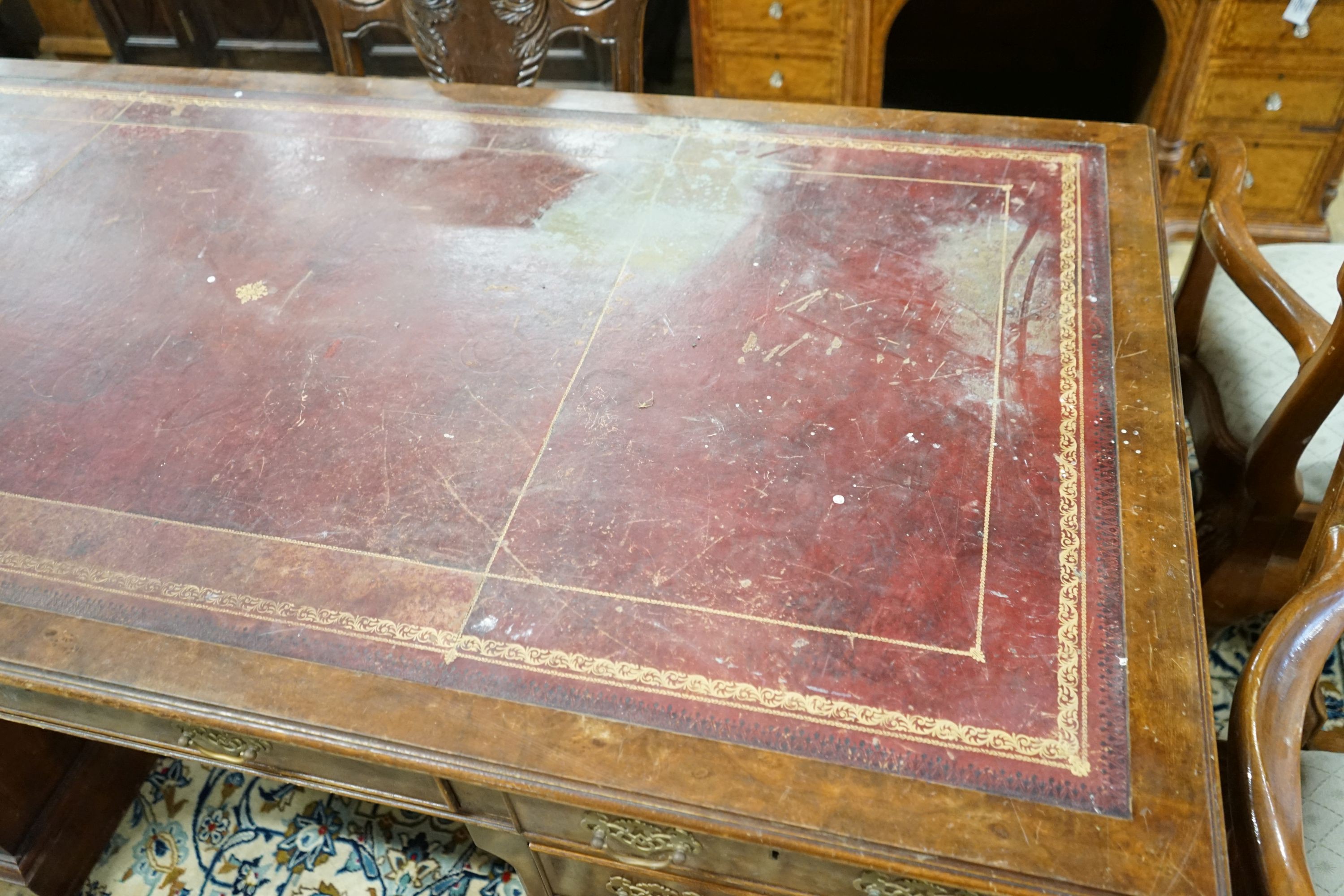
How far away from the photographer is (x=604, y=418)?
125 centimetres

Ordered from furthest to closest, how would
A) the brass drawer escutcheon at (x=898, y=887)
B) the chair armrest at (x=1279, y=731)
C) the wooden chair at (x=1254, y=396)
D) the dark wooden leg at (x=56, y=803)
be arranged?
1. the dark wooden leg at (x=56, y=803)
2. the wooden chair at (x=1254, y=396)
3. the brass drawer escutcheon at (x=898, y=887)
4. the chair armrest at (x=1279, y=731)

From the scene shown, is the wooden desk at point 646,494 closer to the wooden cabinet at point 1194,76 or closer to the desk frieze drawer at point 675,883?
the desk frieze drawer at point 675,883

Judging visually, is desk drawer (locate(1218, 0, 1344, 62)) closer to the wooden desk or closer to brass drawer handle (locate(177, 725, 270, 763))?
the wooden desk

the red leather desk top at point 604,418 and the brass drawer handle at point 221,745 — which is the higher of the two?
the red leather desk top at point 604,418

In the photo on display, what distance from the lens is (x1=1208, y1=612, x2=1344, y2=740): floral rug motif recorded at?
1.73 m

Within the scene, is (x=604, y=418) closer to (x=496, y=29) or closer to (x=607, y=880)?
(x=607, y=880)

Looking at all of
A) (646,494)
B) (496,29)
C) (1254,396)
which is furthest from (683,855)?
(496,29)

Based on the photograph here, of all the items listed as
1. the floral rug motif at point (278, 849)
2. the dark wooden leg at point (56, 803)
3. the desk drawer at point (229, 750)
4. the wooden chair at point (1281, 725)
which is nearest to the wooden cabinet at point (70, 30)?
the dark wooden leg at point (56, 803)

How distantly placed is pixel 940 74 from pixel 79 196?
2912mm

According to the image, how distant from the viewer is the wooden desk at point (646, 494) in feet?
3.06

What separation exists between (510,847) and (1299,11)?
2623mm

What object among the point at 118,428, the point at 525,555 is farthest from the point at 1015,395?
the point at 118,428

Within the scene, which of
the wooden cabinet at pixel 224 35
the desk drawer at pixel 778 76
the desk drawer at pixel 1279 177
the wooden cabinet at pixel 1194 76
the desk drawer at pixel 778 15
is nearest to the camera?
the wooden cabinet at pixel 1194 76

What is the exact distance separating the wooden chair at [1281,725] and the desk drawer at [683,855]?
0.32m
